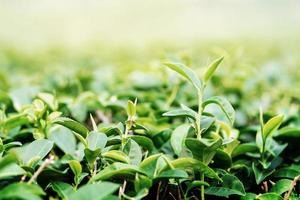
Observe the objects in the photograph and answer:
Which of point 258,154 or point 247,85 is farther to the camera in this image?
point 247,85

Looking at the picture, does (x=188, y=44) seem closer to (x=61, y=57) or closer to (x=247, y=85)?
(x=61, y=57)

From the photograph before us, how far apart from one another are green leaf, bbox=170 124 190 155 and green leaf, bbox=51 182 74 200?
338 millimetres

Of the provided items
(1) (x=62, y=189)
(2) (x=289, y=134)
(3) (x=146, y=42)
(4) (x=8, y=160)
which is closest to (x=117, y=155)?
(1) (x=62, y=189)

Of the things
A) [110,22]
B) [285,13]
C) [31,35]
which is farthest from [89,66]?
[285,13]

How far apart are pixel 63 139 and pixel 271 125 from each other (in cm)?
65

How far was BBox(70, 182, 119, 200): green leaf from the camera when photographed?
1002 mm

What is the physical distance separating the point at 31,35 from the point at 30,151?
17.1 ft

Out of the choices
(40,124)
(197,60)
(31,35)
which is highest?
(40,124)

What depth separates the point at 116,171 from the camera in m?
1.09

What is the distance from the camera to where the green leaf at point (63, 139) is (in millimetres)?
1433

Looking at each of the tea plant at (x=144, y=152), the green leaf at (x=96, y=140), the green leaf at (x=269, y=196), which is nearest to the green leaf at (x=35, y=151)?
the tea plant at (x=144, y=152)

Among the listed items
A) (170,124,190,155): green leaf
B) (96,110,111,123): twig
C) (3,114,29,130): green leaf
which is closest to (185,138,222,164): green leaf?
(170,124,190,155): green leaf

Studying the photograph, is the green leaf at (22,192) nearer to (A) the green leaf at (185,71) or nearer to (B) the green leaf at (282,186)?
(A) the green leaf at (185,71)

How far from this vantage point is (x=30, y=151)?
1.23m
